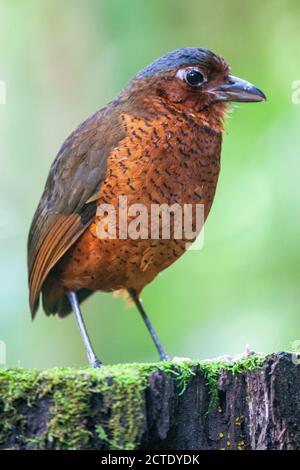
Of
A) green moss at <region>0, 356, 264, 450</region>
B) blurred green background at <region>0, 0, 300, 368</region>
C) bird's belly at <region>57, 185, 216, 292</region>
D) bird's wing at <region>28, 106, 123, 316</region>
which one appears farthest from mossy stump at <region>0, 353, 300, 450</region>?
blurred green background at <region>0, 0, 300, 368</region>

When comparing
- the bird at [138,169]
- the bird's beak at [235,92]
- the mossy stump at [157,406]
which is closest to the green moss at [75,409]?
the mossy stump at [157,406]

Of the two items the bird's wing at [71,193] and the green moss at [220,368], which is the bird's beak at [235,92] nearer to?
the bird's wing at [71,193]

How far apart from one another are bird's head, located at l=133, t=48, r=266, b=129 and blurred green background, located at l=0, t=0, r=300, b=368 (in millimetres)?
1460

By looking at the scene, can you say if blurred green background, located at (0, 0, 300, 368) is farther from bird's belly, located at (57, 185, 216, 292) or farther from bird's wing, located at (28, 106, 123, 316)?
bird's wing, located at (28, 106, 123, 316)

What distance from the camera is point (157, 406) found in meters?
3.28

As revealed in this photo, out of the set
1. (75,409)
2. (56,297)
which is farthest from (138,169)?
(75,409)

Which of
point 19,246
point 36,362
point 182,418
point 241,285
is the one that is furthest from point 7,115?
point 182,418

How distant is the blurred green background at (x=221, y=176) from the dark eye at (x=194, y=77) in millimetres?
1609

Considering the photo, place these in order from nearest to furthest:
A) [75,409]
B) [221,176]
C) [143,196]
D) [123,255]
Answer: [75,409] → [143,196] → [123,255] → [221,176]

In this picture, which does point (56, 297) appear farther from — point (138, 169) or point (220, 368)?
point (220, 368)

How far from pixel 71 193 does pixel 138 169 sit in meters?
0.60

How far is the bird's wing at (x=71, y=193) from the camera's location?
492 centimetres

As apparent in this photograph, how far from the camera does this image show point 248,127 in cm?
678

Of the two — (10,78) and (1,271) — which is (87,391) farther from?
(10,78)
